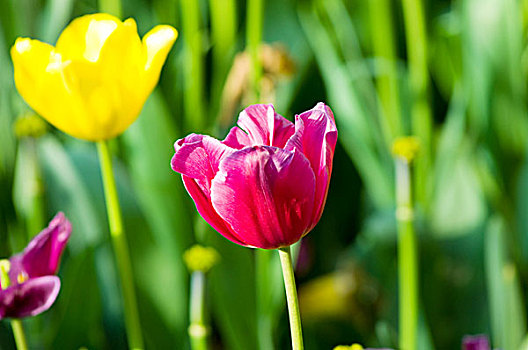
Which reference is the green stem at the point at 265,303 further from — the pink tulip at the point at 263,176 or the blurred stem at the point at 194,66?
the pink tulip at the point at 263,176

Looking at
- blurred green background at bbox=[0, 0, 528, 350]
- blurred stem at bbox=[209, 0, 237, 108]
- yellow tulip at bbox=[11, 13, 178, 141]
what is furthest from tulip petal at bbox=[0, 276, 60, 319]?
blurred stem at bbox=[209, 0, 237, 108]

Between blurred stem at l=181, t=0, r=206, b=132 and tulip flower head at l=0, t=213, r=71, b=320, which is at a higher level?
blurred stem at l=181, t=0, r=206, b=132

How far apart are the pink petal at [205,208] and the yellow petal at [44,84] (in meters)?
0.15

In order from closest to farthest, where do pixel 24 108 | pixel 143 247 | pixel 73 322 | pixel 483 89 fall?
pixel 73 322
pixel 143 247
pixel 483 89
pixel 24 108

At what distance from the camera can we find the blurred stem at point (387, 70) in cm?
86

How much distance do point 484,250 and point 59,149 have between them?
0.47m

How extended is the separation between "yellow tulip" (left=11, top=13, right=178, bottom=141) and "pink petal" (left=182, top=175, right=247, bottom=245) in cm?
13

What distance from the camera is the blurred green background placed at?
28.9 inches

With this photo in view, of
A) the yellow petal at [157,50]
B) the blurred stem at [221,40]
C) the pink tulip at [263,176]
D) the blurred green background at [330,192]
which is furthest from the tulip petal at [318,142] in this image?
the blurred stem at [221,40]

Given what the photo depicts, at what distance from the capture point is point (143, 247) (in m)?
0.74

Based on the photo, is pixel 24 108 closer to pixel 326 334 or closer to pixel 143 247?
pixel 143 247

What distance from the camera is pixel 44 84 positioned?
0.45 meters

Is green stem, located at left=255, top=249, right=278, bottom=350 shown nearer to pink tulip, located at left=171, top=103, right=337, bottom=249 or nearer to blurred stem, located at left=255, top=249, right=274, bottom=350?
blurred stem, located at left=255, top=249, right=274, bottom=350

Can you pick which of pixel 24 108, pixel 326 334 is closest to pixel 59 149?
pixel 24 108
